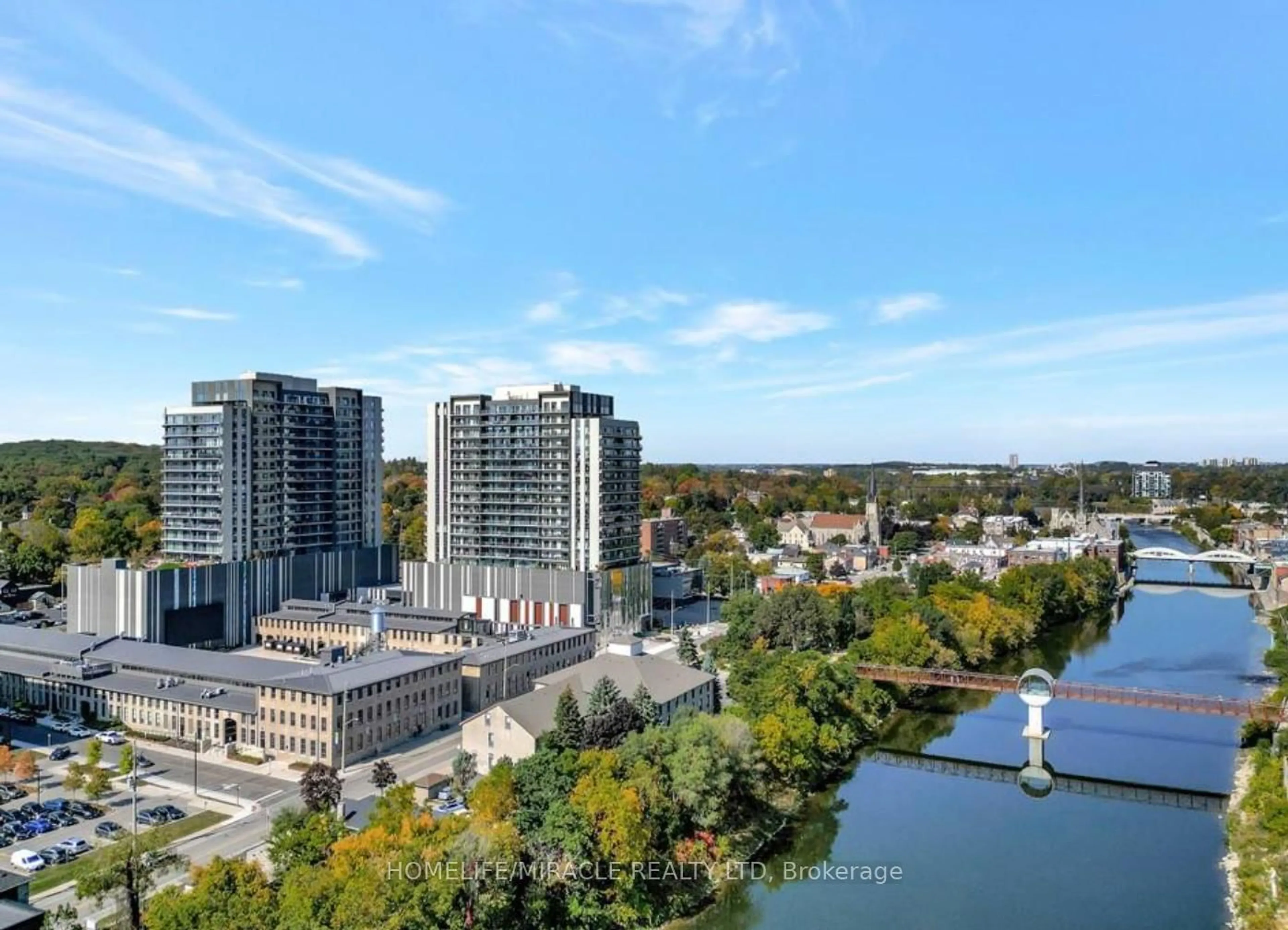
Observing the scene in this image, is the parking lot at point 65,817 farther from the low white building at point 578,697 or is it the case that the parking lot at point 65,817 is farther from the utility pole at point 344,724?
the low white building at point 578,697

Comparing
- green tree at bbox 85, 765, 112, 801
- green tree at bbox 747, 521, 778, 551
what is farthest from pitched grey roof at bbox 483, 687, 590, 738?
green tree at bbox 747, 521, 778, 551

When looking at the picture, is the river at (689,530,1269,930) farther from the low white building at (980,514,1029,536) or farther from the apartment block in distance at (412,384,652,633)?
the low white building at (980,514,1029,536)

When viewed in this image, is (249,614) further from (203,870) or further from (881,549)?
(881,549)

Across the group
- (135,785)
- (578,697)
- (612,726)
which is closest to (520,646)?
(578,697)

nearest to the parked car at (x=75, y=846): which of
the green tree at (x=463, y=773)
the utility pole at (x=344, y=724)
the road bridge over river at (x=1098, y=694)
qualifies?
the utility pole at (x=344, y=724)

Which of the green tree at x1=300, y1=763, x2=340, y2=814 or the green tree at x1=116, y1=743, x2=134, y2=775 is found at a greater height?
the green tree at x1=300, y1=763, x2=340, y2=814
